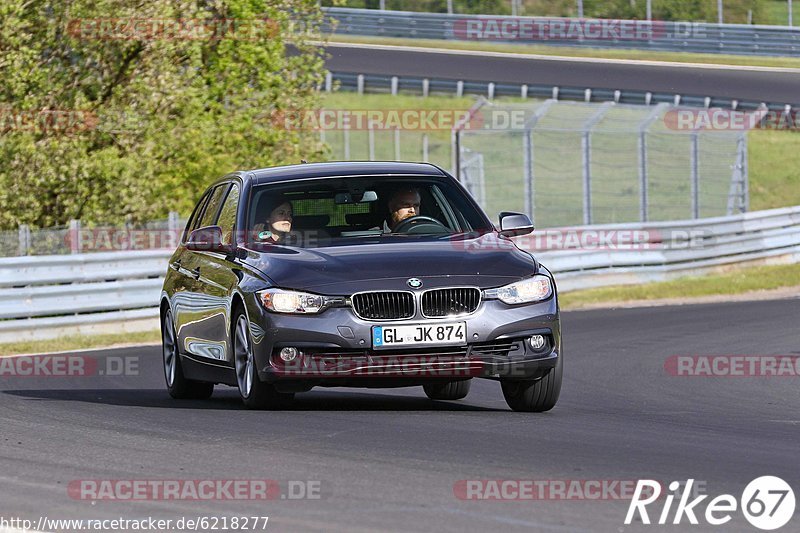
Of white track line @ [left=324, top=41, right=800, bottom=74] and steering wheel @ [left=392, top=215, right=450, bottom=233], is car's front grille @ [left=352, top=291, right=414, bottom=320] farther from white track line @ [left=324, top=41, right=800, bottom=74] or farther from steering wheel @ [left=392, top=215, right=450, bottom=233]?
white track line @ [left=324, top=41, right=800, bottom=74]

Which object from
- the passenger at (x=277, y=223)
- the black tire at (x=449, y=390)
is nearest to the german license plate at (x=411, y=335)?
the passenger at (x=277, y=223)

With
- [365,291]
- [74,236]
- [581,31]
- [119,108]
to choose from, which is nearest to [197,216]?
[365,291]

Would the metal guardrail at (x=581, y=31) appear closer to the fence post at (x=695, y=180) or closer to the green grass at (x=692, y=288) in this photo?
the fence post at (x=695, y=180)

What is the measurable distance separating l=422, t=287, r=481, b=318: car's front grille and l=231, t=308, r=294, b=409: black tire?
44.9 inches

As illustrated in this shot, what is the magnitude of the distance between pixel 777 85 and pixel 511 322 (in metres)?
35.9

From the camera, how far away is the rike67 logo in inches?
243

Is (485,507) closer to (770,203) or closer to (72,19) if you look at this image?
(72,19)

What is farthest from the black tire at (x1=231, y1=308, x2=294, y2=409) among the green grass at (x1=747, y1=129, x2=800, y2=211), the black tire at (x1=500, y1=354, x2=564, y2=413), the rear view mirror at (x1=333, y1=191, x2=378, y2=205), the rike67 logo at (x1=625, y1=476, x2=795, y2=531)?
the green grass at (x1=747, y1=129, x2=800, y2=211)

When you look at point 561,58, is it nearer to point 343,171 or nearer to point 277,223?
point 343,171

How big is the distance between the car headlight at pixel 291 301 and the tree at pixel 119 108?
14464 millimetres

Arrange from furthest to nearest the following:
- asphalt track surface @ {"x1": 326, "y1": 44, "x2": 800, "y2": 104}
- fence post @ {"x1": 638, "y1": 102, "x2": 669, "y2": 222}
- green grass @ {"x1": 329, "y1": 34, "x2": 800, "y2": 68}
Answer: green grass @ {"x1": 329, "y1": 34, "x2": 800, "y2": 68} → asphalt track surface @ {"x1": 326, "y1": 44, "x2": 800, "y2": 104} → fence post @ {"x1": 638, "y1": 102, "x2": 669, "y2": 222}

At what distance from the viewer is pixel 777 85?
144 feet

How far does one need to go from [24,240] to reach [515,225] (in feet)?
40.0

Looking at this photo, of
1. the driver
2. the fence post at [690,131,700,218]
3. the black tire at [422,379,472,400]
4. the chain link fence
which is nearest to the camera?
→ the driver
